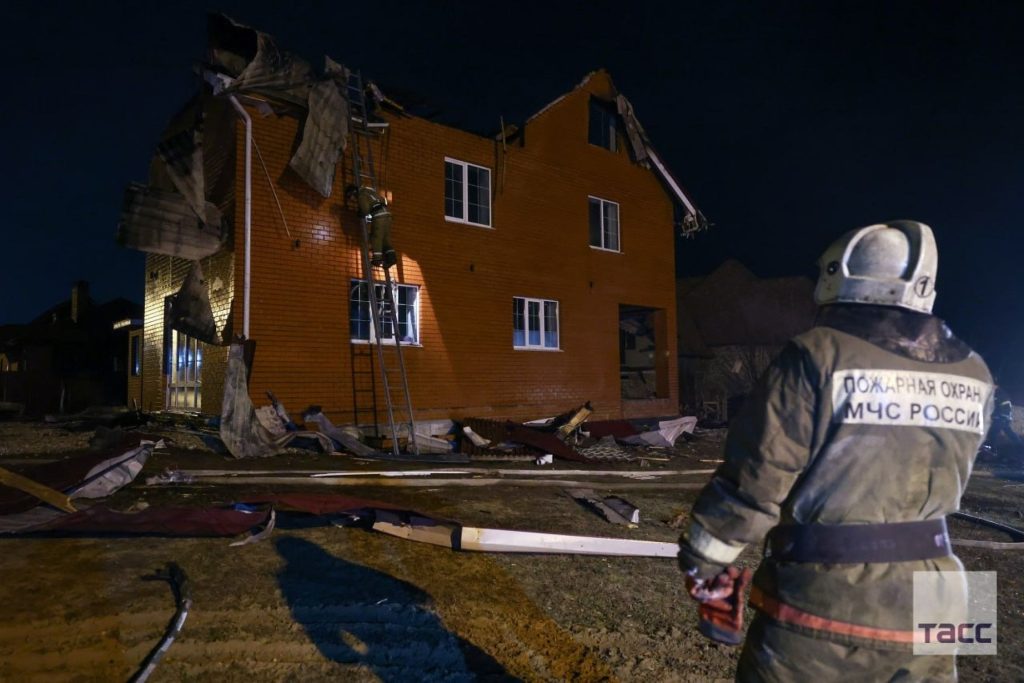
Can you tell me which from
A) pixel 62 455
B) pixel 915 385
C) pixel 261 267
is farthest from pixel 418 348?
pixel 915 385

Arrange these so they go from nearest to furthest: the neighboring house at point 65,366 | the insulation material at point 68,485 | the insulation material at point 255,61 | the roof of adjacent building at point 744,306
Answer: the insulation material at point 68,485, the insulation material at point 255,61, the neighboring house at point 65,366, the roof of adjacent building at point 744,306

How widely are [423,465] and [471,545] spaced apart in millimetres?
4498

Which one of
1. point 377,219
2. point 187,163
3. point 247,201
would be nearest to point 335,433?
point 377,219

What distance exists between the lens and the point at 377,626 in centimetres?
339

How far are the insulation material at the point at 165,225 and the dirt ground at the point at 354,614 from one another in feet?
20.5

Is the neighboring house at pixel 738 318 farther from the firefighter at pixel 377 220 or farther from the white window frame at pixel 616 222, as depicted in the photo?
the firefighter at pixel 377 220

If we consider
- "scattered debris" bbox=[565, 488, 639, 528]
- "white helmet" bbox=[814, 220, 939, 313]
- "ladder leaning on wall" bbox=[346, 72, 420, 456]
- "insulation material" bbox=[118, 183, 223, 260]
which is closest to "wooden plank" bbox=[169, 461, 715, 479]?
"scattered debris" bbox=[565, 488, 639, 528]

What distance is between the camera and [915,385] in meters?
1.83

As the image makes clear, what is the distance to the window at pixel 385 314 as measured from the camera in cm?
1095

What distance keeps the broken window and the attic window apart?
1025cm

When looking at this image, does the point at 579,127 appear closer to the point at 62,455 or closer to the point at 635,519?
the point at 635,519

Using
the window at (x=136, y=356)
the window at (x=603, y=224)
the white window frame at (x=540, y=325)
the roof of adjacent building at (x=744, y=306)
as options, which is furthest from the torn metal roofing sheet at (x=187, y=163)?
the roof of adjacent building at (x=744, y=306)

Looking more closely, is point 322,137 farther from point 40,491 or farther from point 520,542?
point 520,542

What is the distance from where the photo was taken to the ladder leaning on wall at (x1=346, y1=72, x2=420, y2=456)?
Answer: 1048 cm
